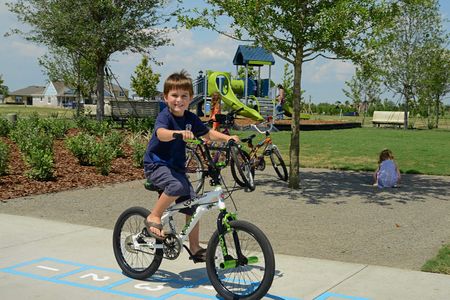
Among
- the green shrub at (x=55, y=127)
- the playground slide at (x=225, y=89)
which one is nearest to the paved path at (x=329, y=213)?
the green shrub at (x=55, y=127)

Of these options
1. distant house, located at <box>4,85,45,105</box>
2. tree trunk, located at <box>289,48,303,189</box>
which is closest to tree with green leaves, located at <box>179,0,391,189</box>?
tree trunk, located at <box>289,48,303,189</box>

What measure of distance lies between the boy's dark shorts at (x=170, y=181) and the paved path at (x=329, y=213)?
5.63ft

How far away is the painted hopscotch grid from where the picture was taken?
468 centimetres

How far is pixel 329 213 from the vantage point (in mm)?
8289

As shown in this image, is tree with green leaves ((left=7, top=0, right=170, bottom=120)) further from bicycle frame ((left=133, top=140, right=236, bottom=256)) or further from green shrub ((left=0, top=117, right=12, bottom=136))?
bicycle frame ((left=133, top=140, right=236, bottom=256))

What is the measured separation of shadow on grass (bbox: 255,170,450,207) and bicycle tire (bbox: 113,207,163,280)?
4474 millimetres

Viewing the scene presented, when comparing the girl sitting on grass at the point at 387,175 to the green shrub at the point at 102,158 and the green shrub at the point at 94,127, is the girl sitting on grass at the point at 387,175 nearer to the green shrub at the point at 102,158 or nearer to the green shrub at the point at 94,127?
the green shrub at the point at 102,158

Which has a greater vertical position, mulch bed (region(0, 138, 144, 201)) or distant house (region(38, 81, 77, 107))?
distant house (region(38, 81, 77, 107))

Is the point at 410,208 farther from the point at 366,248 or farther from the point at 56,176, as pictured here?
the point at 56,176

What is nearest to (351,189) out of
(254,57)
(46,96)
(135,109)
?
(135,109)

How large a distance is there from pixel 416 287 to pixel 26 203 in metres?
6.12

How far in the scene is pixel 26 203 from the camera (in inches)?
342

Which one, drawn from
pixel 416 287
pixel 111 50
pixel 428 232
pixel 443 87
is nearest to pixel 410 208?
pixel 428 232

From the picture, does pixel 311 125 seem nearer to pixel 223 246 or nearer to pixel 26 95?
pixel 223 246
